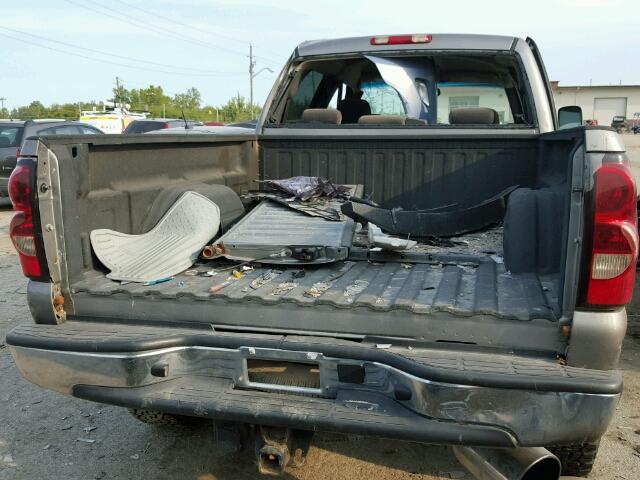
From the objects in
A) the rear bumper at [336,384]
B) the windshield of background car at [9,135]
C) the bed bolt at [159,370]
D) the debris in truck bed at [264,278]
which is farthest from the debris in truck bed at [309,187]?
the windshield of background car at [9,135]

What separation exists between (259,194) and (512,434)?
2464 millimetres

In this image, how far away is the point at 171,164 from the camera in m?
3.23

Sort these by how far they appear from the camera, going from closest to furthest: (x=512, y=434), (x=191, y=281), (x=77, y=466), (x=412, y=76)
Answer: (x=512, y=434)
(x=191, y=281)
(x=77, y=466)
(x=412, y=76)

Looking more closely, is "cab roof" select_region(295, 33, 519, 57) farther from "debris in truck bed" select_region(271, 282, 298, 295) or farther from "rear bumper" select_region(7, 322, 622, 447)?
"rear bumper" select_region(7, 322, 622, 447)

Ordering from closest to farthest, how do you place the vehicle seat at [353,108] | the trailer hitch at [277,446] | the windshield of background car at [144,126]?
1. the trailer hitch at [277,446]
2. the vehicle seat at [353,108]
3. the windshield of background car at [144,126]

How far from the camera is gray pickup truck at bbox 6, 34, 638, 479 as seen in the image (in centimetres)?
192

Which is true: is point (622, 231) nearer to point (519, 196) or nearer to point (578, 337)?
point (578, 337)

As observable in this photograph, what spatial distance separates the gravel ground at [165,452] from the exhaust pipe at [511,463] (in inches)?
32.1

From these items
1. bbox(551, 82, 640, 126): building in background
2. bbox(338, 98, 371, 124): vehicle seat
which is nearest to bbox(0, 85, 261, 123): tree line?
bbox(551, 82, 640, 126): building in background

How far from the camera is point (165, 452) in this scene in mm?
3066

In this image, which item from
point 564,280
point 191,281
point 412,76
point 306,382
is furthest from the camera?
point 412,76

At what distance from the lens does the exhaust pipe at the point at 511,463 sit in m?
1.94

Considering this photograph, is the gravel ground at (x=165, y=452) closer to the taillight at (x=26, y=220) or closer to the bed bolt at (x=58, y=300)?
the bed bolt at (x=58, y=300)

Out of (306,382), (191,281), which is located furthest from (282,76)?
(306,382)
